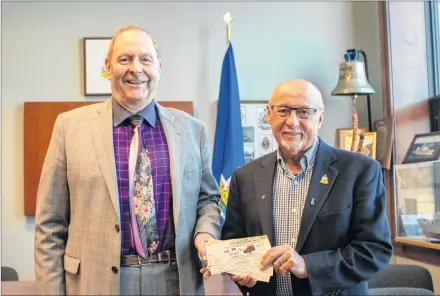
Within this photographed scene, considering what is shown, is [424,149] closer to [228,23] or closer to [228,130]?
[228,130]

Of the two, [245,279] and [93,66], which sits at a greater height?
[93,66]

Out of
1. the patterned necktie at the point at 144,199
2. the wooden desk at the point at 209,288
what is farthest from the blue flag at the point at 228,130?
the patterned necktie at the point at 144,199

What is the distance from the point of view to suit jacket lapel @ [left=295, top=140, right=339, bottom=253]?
1537 mm

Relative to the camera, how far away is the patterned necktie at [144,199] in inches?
Result: 62.0

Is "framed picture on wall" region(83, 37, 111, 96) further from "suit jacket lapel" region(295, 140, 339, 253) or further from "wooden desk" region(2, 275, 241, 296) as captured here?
"suit jacket lapel" region(295, 140, 339, 253)

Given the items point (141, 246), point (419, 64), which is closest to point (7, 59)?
point (141, 246)

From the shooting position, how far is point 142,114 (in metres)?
1.68

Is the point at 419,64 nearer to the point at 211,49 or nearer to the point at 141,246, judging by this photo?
the point at 211,49

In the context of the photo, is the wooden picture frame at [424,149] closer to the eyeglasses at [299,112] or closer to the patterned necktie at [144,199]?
the eyeglasses at [299,112]

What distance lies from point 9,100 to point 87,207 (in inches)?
103

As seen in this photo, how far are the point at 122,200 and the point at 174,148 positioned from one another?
26cm

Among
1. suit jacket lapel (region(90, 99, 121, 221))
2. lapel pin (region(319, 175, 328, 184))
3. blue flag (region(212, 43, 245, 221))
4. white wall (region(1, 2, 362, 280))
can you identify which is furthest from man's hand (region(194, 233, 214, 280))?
white wall (region(1, 2, 362, 280))

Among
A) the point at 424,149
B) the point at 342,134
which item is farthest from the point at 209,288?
the point at 342,134

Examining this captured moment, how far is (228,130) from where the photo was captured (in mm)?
3646
